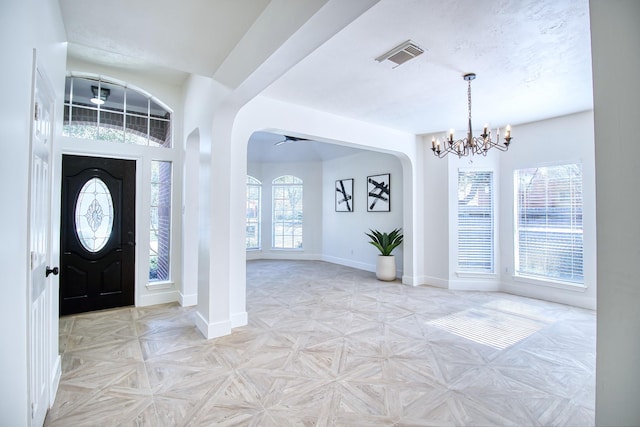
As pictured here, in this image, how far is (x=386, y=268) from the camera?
598 centimetres

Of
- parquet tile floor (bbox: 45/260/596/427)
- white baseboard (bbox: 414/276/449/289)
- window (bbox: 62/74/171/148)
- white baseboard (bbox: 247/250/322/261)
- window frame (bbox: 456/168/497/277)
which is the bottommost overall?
parquet tile floor (bbox: 45/260/596/427)

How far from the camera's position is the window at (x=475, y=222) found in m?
5.29

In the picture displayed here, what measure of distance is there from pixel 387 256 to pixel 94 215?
190 inches

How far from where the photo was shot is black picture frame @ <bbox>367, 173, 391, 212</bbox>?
261 inches

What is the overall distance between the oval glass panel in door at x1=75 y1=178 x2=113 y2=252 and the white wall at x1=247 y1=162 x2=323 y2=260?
15.4ft

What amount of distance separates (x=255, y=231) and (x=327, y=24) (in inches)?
295

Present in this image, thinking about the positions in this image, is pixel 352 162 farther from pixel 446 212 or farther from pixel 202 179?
pixel 202 179

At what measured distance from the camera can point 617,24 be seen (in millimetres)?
771

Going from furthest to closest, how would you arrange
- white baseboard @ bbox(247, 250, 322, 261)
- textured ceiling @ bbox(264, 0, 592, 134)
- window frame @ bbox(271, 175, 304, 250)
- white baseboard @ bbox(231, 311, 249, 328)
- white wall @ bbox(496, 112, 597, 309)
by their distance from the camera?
window frame @ bbox(271, 175, 304, 250)
white baseboard @ bbox(247, 250, 322, 261)
white wall @ bbox(496, 112, 597, 309)
white baseboard @ bbox(231, 311, 249, 328)
textured ceiling @ bbox(264, 0, 592, 134)

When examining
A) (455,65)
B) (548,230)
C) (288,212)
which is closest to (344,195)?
(288,212)

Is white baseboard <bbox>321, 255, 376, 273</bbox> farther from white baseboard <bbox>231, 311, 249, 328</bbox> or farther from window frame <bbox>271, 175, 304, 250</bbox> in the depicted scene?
white baseboard <bbox>231, 311, 249, 328</bbox>

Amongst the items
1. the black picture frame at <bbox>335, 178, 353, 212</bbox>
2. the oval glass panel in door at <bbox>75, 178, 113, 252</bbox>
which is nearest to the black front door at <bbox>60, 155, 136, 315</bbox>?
the oval glass panel in door at <bbox>75, 178, 113, 252</bbox>

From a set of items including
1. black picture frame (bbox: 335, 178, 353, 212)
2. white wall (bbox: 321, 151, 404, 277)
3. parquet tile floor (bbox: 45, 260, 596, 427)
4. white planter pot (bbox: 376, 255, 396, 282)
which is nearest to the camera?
parquet tile floor (bbox: 45, 260, 596, 427)

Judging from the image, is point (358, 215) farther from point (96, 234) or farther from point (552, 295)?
point (96, 234)
